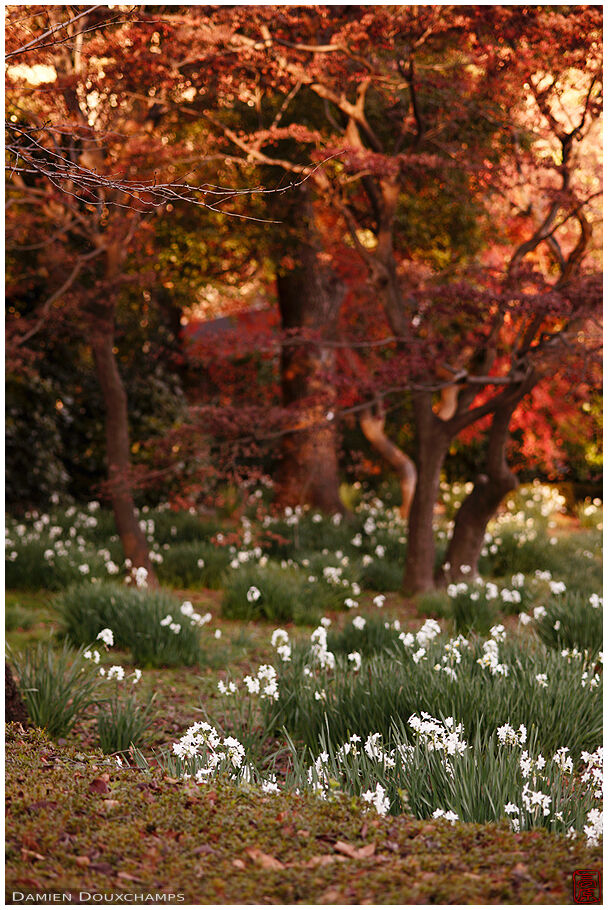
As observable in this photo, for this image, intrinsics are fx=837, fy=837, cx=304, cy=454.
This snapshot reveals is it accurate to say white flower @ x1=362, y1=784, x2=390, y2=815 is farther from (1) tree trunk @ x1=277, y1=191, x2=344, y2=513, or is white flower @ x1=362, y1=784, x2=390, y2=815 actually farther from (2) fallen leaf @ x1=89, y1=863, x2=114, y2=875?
(1) tree trunk @ x1=277, y1=191, x2=344, y2=513

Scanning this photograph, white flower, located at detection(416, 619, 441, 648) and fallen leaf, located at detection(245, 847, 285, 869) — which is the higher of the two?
white flower, located at detection(416, 619, 441, 648)

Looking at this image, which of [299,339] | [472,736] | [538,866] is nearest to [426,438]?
[299,339]

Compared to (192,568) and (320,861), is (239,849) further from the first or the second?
(192,568)

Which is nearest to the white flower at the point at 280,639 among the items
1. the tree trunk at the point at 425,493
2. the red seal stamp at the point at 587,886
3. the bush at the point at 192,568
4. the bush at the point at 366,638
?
the bush at the point at 366,638

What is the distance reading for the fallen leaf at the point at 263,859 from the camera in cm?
247

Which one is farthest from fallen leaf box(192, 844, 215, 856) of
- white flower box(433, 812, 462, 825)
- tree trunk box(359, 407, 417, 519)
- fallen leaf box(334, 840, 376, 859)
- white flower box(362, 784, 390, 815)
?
tree trunk box(359, 407, 417, 519)

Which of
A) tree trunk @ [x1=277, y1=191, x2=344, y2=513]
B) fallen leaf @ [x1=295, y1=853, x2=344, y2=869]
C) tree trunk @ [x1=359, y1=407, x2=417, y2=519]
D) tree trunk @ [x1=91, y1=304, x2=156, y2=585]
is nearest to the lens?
fallen leaf @ [x1=295, y1=853, x2=344, y2=869]

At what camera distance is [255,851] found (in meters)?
2.54

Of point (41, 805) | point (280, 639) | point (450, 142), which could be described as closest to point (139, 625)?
point (280, 639)

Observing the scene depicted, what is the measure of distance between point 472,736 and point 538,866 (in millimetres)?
Result: 1159

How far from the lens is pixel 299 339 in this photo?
24.7ft

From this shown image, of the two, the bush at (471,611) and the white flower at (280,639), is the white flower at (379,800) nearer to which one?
the white flower at (280,639)

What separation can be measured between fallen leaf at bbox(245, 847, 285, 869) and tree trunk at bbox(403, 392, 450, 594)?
561cm

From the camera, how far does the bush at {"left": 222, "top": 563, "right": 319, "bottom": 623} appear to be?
279 inches
